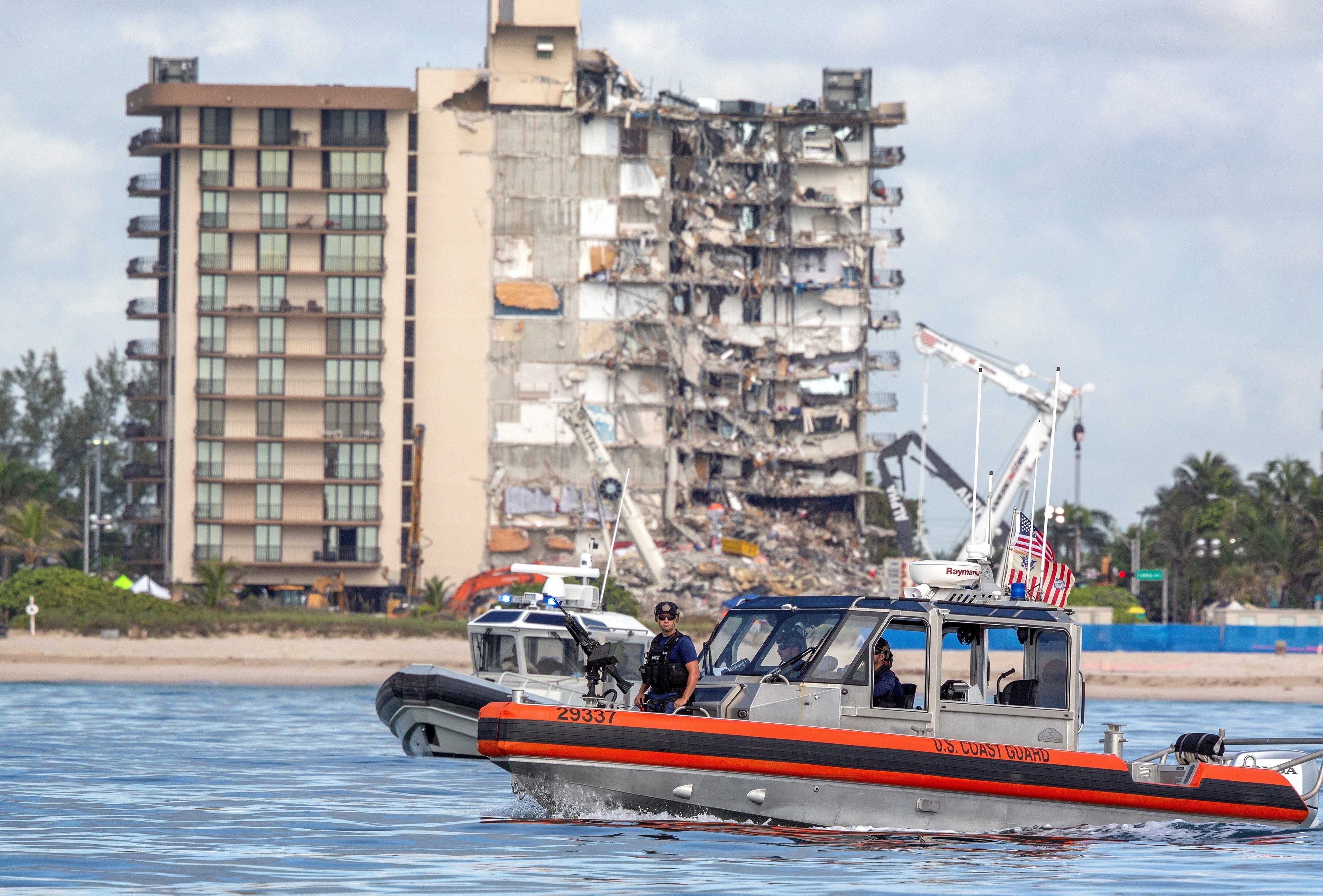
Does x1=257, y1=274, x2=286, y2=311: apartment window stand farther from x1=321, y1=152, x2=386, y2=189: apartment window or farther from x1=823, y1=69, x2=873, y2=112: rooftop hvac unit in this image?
x1=823, y1=69, x2=873, y2=112: rooftop hvac unit

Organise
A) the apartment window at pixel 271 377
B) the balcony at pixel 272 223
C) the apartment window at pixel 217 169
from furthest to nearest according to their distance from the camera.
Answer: the apartment window at pixel 271 377, the balcony at pixel 272 223, the apartment window at pixel 217 169

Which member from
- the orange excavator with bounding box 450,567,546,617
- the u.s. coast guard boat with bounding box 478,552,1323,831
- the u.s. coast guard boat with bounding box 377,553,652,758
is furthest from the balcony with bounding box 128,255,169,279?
the u.s. coast guard boat with bounding box 478,552,1323,831

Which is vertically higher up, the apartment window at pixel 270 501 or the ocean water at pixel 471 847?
the apartment window at pixel 270 501

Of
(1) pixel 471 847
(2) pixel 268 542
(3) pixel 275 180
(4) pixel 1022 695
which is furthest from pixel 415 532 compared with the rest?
(1) pixel 471 847

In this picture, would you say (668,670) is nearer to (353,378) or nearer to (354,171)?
(353,378)

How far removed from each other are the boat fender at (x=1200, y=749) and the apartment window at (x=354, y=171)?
76719 millimetres

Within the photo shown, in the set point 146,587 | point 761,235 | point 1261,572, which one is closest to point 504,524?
point 761,235

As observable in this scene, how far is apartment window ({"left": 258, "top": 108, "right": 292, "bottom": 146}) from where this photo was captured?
91.2 meters

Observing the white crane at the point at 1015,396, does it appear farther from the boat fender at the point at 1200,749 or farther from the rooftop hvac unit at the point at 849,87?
the boat fender at the point at 1200,749

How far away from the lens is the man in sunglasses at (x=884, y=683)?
1781 centimetres

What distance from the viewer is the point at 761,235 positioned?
329 ft

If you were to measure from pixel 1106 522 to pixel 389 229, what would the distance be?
5169cm

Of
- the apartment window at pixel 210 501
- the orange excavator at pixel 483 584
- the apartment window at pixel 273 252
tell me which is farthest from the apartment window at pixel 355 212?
the orange excavator at pixel 483 584

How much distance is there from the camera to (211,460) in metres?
91.8
